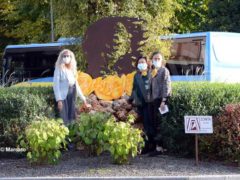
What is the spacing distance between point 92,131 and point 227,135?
238 centimetres

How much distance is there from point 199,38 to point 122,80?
10.3 metres

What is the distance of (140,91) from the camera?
11766 mm

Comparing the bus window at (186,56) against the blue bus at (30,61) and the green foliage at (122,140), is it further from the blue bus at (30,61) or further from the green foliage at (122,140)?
the green foliage at (122,140)

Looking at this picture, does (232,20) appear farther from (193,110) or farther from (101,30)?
(193,110)

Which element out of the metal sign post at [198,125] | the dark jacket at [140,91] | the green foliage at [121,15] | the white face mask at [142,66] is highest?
the green foliage at [121,15]

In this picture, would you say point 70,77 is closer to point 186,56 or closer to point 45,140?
point 45,140

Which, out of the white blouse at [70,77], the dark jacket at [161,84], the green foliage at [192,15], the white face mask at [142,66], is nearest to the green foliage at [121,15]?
the white blouse at [70,77]

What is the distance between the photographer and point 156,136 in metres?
11.6

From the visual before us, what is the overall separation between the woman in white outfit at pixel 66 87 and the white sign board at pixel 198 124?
→ 8.21 feet

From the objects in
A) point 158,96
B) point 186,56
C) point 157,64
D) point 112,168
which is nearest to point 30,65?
point 186,56

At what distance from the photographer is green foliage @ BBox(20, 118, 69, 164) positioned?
10.5m

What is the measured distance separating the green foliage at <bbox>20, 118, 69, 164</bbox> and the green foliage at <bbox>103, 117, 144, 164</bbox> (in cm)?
80

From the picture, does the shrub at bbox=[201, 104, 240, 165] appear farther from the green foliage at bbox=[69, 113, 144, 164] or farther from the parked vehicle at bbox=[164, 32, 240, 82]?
the parked vehicle at bbox=[164, 32, 240, 82]

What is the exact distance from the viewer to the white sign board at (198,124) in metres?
10.6
